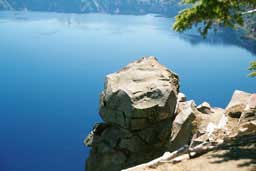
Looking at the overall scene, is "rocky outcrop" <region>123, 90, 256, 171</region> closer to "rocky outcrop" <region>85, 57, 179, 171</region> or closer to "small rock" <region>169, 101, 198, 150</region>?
"small rock" <region>169, 101, 198, 150</region>

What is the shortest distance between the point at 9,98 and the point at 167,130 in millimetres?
77260

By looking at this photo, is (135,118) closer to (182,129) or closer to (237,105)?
(182,129)

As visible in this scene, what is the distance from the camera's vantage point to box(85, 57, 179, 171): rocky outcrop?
1000 inches

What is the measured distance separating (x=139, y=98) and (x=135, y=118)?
1.32 m

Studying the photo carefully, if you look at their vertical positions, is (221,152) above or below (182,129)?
above

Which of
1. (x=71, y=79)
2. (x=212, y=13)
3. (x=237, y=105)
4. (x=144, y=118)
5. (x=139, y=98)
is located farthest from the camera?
(x=71, y=79)

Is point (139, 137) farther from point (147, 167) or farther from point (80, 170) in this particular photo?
point (80, 170)

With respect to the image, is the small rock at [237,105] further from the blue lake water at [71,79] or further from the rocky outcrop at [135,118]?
the blue lake water at [71,79]

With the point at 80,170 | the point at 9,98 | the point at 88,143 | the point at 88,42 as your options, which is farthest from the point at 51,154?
the point at 88,42

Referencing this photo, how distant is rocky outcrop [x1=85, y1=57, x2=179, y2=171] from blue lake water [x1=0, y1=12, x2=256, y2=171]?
39.6 m

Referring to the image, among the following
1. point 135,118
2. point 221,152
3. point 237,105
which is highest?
point 221,152

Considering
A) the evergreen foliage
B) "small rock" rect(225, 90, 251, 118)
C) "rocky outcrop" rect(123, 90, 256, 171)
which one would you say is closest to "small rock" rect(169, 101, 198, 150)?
"small rock" rect(225, 90, 251, 118)

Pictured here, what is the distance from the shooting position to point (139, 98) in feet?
83.9

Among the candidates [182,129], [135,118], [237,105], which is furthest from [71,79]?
[237,105]
